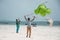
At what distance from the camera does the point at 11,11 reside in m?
9.34

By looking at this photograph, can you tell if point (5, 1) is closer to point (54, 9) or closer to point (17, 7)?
point (17, 7)

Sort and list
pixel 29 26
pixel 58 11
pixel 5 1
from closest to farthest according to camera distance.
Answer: pixel 29 26 < pixel 58 11 < pixel 5 1

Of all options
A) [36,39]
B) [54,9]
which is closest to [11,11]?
[54,9]

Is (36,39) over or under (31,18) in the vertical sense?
under

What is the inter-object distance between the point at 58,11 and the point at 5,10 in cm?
251

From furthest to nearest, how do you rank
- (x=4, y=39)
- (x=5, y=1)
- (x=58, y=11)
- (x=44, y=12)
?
1. (x=5, y=1)
2. (x=58, y=11)
3. (x=4, y=39)
4. (x=44, y=12)

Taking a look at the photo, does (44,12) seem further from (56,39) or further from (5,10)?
(5,10)

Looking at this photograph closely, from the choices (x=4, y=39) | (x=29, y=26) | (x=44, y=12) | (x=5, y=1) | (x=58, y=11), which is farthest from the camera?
(x=5, y=1)

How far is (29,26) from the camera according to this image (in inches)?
168

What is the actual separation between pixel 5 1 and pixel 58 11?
253 cm

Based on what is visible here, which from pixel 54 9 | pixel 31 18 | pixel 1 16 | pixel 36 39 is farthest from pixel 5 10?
pixel 31 18

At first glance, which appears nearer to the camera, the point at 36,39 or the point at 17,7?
the point at 36,39

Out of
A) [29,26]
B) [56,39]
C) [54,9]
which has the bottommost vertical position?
[56,39]

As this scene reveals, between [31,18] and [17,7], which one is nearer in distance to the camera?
[31,18]
